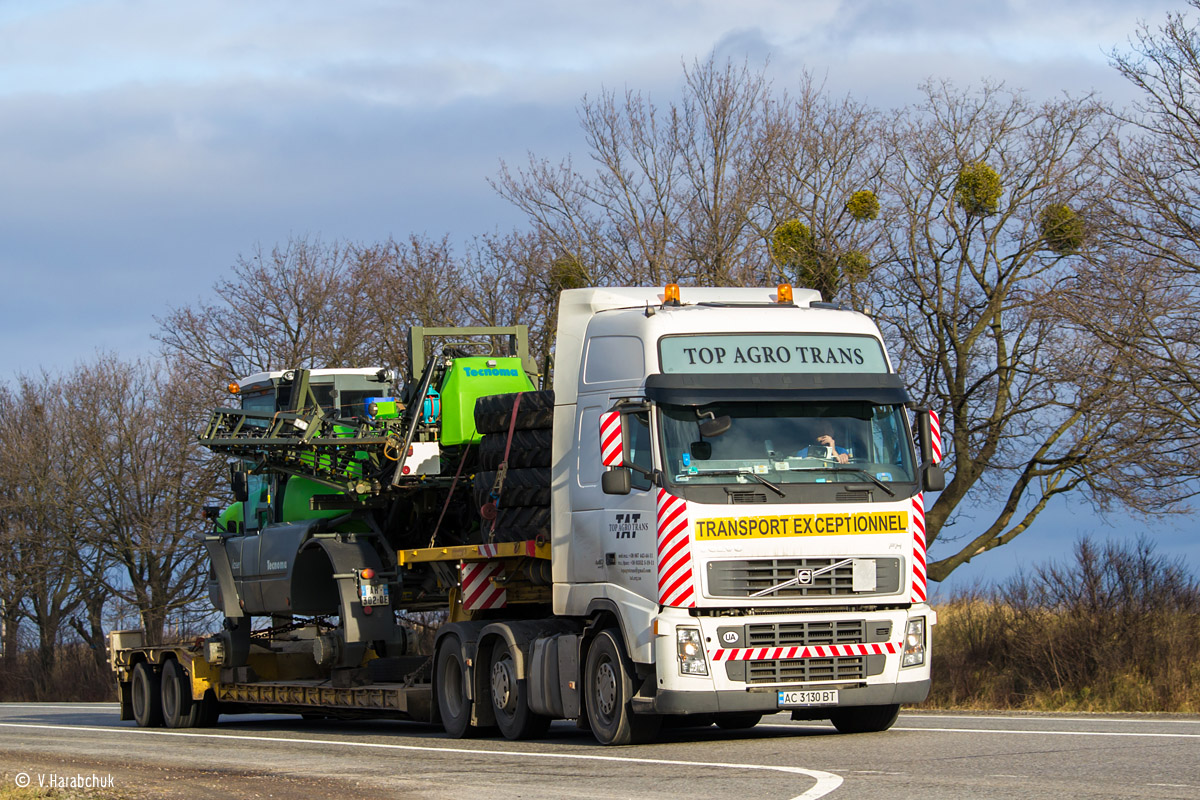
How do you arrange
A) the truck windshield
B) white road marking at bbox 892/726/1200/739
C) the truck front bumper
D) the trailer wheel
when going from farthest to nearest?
1. the trailer wheel
2. the truck windshield
3. the truck front bumper
4. white road marking at bbox 892/726/1200/739

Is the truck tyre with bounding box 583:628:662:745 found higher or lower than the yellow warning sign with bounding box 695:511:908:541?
lower

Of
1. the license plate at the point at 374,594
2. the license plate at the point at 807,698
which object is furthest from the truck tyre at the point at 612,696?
the license plate at the point at 374,594

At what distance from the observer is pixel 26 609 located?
47.2 m

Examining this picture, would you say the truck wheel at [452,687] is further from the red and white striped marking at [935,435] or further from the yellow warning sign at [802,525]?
the red and white striped marking at [935,435]

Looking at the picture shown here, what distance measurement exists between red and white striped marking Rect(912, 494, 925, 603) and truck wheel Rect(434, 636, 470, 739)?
481cm

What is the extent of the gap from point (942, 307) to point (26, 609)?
3297 centimetres

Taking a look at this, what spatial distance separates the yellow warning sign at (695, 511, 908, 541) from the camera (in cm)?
1211

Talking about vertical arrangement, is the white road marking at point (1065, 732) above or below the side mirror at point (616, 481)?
below

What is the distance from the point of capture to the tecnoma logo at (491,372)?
16625 millimetres

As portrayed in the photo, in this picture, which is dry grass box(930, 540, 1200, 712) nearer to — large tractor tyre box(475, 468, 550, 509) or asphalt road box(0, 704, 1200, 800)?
asphalt road box(0, 704, 1200, 800)

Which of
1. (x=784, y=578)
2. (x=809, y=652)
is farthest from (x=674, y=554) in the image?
(x=809, y=652)

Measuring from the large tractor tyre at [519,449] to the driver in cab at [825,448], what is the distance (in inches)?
112

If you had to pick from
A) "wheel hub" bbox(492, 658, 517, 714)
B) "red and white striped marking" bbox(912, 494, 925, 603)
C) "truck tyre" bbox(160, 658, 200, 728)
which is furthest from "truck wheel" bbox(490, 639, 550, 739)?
"truck tyre" bbox(160, 658, 200, 728)

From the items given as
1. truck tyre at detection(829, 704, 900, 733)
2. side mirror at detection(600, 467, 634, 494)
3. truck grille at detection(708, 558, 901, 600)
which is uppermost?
side mirror at detection(600, 467, 634, 494)
